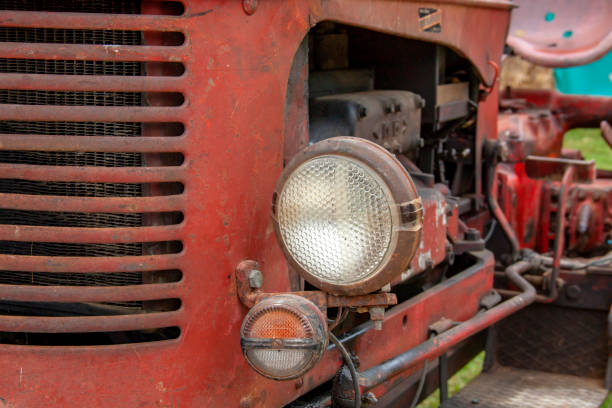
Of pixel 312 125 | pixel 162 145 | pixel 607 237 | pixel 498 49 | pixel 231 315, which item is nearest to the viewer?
pixel 162 145

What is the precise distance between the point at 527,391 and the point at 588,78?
393 centimetres

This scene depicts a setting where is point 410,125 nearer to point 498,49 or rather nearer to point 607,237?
point 498,49

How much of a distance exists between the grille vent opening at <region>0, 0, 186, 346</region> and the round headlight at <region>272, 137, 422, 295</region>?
0.95 feet

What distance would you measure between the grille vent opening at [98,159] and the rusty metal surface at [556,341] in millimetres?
2281

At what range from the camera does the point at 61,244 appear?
6.60ft

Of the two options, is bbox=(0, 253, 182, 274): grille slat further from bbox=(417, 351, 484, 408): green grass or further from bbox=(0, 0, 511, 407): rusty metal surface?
bbox=(417, 351, 484, 408): green grass

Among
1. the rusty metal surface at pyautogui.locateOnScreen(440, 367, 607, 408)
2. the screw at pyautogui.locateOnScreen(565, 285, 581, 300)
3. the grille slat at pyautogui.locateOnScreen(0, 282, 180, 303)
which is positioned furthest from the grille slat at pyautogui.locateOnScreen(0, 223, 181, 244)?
the screw at pyautogui.locateOnScreen(565, 285, 581, 300)

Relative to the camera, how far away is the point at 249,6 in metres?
1.87

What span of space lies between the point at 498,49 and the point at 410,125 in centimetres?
84

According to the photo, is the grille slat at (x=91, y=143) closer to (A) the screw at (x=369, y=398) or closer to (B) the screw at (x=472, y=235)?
(A) the screw at (x=369, y=398)

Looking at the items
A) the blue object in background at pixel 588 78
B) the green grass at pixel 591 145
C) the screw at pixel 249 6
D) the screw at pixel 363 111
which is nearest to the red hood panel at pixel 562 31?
the blue object in background at pixel 588 78

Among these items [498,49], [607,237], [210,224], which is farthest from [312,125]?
[607,237]

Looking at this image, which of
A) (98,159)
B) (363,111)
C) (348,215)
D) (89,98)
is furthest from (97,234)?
(363,111)

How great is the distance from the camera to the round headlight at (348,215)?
1770 millimetres
